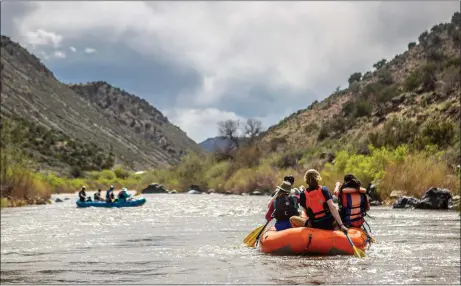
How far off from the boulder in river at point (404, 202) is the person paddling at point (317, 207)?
1390 centimetres

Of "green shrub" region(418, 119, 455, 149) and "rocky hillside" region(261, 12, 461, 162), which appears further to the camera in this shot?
"rocky hillside" region(261, 12, 461, 162)

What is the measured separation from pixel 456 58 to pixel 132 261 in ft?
154

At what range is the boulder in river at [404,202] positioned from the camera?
85.5ft

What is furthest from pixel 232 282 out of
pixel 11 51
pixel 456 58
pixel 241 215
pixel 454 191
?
pixel 11 51

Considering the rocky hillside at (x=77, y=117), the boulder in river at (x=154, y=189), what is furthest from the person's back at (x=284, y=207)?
the rocky hillside at (x=77, y=117)

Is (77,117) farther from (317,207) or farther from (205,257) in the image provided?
(317,207)

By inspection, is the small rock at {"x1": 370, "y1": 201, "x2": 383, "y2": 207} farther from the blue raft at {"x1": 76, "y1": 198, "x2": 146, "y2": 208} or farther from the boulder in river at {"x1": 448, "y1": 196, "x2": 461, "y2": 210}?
the blue raft at {"x1": 76, "y1": 198, "x2": 146, "y2": 208}

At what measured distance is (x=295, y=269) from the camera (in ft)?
36.8

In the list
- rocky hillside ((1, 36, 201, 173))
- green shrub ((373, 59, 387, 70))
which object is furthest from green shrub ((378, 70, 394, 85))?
rocky hillside ((1, 36, 201, 173))

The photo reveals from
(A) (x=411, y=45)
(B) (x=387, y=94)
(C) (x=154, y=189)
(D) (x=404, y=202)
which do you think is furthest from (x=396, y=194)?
(A) (x=411, y=45)

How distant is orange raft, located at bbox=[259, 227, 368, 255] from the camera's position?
12.8 m

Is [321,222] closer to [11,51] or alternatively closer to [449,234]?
[449,234]

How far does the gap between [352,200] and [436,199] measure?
501 inches

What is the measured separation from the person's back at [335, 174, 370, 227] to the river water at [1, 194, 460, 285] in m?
0.82
